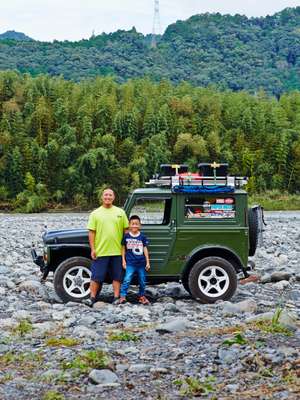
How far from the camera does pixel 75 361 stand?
21.3ft

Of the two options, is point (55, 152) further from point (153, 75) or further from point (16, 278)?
point (153, 75)

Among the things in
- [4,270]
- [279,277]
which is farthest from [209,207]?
[4,270]

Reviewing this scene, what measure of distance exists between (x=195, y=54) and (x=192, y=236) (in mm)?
129911

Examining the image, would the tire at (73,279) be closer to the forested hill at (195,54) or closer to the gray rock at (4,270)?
the gray rock at (4,270)

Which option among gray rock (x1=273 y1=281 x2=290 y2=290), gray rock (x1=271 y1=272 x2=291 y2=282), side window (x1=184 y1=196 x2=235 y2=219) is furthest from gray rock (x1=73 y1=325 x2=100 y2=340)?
gray rock (x1=271 y1=272 x2=291 y2=282)

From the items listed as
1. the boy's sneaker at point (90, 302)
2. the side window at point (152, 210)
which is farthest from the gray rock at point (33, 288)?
the side window at point (152, 210)

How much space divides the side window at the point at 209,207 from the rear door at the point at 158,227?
0.22 m

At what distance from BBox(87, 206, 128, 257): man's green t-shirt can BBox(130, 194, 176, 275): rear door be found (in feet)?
1.25

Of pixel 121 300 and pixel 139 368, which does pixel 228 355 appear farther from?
pixel 121 300

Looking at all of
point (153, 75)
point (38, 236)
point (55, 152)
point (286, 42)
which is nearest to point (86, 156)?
point (55, 152)

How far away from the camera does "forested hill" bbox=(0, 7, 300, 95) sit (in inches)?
4540

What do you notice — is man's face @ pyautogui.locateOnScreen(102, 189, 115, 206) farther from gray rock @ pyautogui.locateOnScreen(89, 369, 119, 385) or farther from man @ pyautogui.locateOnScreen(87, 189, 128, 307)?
gray rock @ pyautogui.locateOnScreen(89, 369, 119, 385)

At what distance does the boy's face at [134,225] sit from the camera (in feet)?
32.2

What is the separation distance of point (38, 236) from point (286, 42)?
452ft
